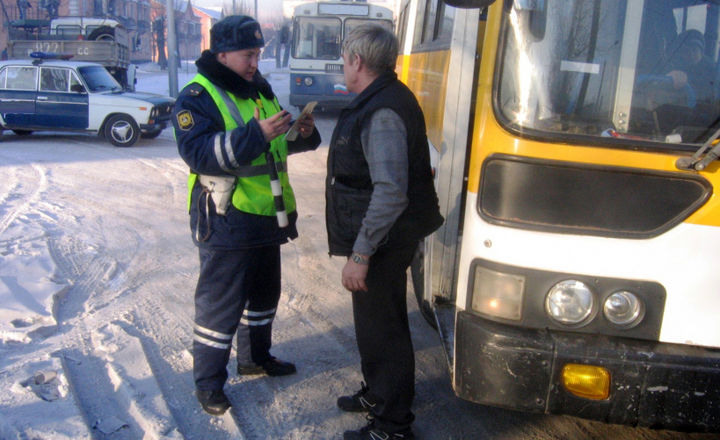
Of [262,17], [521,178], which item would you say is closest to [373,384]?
[521,178]

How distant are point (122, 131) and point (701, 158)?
11.9 m

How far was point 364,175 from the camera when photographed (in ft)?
9.00

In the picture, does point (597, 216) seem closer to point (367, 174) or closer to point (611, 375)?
point (611, 375)

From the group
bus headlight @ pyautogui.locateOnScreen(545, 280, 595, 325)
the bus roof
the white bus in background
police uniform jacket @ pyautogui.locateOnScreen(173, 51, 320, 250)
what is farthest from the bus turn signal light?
the bus roof

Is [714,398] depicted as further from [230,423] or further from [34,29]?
[34,29]

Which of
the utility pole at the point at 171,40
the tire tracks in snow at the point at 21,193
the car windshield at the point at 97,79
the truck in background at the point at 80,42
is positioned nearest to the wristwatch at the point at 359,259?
the tire tracks in snow at the point at 21,193

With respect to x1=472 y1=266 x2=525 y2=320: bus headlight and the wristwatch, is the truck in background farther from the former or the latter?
x1=472 y1=266 x2=525 y2=320: bus headlight

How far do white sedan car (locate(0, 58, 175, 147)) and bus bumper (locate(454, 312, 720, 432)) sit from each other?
37.4 ft

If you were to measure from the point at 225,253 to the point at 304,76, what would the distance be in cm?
1411

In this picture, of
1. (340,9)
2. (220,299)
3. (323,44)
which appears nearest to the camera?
(220,299)

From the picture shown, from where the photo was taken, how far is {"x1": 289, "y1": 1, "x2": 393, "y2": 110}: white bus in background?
16.1 meters

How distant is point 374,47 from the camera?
2.70m

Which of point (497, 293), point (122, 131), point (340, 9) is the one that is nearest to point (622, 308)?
point (497, 293)

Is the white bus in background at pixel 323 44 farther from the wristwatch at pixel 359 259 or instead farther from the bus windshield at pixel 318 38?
the wristwatch at pixel 359 259
